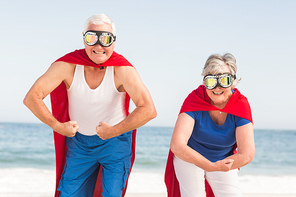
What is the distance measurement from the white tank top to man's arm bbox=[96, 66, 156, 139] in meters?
0.11

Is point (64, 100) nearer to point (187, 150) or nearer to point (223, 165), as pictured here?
point (187, 150)

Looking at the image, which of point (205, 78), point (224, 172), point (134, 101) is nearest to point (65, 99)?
point (134, 101)

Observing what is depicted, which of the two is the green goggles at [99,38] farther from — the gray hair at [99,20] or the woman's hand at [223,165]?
the woman's hand at [223,165]

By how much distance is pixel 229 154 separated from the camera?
9.17 feet

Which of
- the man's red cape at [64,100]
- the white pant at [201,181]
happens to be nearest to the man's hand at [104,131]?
the man's red cape at [64,100]

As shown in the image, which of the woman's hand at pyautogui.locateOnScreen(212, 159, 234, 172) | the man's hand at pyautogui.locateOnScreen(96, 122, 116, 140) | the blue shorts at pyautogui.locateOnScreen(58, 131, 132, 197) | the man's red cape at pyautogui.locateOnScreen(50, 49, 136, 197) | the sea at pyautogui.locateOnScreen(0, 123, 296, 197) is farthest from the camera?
the sea at pyautogui.locateOnScreen(0, 123, 296, 197)

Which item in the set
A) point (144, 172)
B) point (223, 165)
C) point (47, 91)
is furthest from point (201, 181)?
point (144, 172)

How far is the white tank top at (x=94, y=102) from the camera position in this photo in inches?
105

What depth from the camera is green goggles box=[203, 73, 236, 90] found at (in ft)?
8.52

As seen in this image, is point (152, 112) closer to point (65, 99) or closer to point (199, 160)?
point (199, 160)

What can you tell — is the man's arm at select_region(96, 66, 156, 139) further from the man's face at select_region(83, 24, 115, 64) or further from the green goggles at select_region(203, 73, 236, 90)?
the green goggles at select_region(203, 73, 236, 90)

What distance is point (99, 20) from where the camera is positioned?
2670 mm

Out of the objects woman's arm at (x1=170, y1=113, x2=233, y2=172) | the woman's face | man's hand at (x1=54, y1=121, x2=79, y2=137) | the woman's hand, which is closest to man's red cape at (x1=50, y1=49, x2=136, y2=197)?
man's hand at (x1=54, y1=121, x2=79, y2=137)

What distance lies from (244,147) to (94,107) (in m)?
1.25
